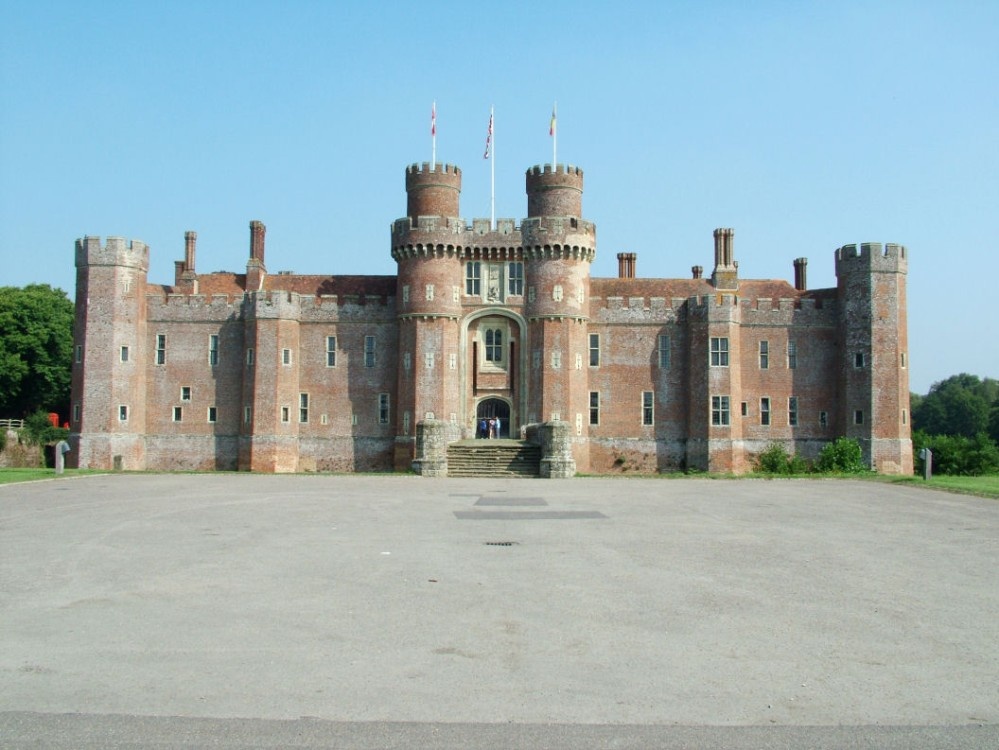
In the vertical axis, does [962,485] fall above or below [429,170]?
below

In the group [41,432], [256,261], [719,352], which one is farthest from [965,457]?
[41,432]

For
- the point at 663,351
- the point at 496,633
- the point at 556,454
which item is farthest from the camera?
the point at 663,351

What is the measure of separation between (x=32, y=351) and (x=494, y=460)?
40.5 m

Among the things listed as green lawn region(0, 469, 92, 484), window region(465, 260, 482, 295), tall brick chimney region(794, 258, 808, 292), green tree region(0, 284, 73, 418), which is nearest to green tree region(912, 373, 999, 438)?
tall brick chimney region(794, 258, 808, 292)

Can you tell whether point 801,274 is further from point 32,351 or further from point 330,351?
point 32,351

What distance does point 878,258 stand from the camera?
1948 inches

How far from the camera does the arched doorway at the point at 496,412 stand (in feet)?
170

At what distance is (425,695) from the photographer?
346 inches

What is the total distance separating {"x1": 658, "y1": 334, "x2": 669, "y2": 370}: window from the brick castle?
6 centimetres

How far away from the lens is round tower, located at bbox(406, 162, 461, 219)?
50.3 metres

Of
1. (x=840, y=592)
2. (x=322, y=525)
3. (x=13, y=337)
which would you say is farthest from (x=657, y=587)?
(x=13, y=337)

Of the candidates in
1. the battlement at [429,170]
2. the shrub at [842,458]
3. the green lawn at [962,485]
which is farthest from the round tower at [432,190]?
the green lawn at [962,485]

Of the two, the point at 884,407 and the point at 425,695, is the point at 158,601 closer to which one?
the point at 425,695

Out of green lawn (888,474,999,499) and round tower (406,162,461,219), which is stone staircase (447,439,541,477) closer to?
round tower (406,162,461,219)
